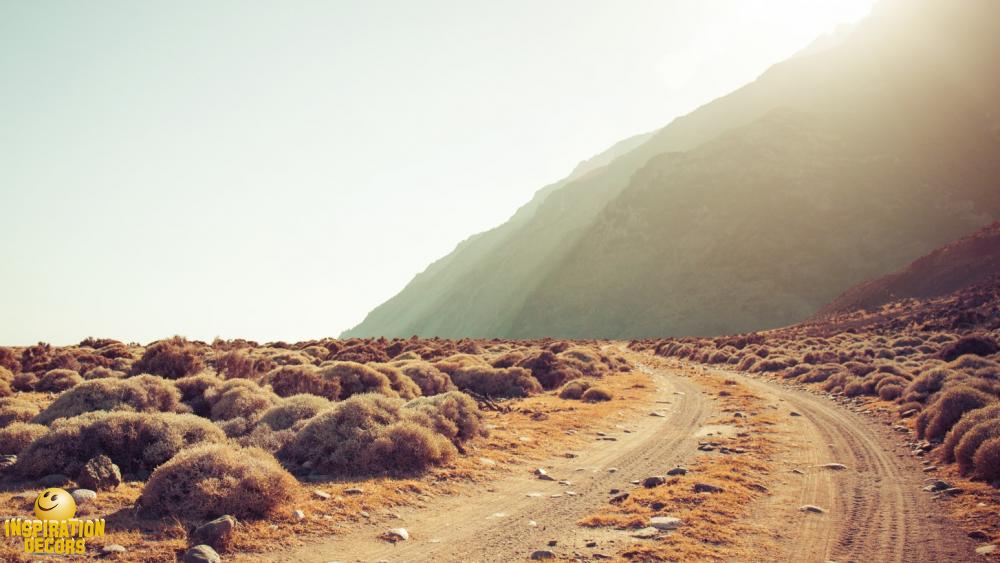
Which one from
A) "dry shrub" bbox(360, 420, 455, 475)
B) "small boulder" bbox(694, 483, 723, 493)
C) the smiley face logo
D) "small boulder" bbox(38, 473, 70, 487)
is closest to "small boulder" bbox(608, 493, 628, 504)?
"small boulder" bbox(694, 483, 723, 493)

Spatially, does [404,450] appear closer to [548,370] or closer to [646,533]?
[646,533]

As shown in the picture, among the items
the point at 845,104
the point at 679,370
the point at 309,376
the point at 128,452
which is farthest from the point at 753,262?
the point at 128,452

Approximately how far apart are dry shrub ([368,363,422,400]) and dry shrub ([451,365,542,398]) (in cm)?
399

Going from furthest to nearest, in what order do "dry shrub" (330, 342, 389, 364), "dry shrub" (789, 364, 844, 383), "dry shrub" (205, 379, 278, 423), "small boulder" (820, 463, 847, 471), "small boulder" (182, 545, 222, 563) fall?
1. "dry shrub" (330, 342, 389, 364)
2. "dry shrub" (789, 364, 844, 383)
3. "dry shrub" (205, 379, 278, 423)
4. "small boulder" (820, 463, 847, 471)
5. "small boulder" (182, 545, 222, 563)

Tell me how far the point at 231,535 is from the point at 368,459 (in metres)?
4.05

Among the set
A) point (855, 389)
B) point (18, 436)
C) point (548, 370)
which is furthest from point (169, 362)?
point (855, 389)

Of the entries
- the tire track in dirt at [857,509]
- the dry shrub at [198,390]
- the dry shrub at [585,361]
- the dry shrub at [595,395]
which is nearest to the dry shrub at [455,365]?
the dry shrub at [595,395]

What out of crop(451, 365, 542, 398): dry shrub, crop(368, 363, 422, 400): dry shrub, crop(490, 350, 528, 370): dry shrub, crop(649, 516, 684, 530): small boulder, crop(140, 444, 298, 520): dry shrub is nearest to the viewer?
crop(140, 444, 298, 520): dry shrub

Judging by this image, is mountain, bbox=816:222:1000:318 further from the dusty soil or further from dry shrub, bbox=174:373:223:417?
dry shrub, bbox=174:373:223:417

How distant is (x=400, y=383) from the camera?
68.5 feet

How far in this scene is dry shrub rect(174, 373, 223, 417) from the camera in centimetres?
1566

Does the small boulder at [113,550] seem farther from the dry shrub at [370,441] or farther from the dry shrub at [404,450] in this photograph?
the dry shrub at [404,450]

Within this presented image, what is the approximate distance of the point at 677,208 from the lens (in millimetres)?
130750

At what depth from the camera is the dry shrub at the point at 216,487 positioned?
26.6ft
